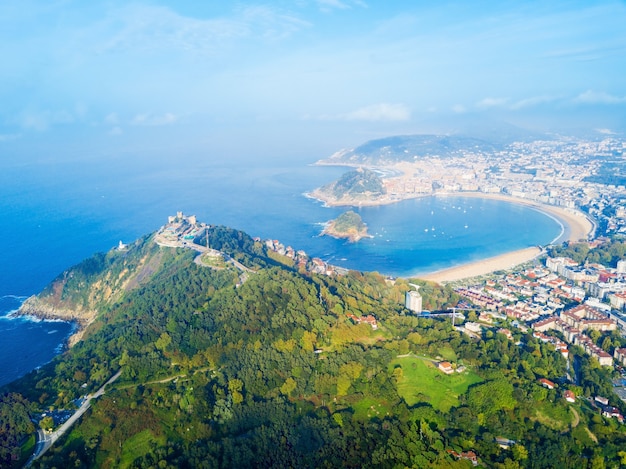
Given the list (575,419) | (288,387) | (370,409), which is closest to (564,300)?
(575,419)

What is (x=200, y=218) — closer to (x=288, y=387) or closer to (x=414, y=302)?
(x=414, y=302)

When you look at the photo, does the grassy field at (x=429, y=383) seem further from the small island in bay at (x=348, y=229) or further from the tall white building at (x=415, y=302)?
the small island in bay at (x=348, y=229)

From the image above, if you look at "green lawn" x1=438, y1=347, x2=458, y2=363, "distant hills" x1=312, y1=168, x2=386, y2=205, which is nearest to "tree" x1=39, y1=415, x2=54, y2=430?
"green lawn" x1=438, y1=347, x2=458, y2=363

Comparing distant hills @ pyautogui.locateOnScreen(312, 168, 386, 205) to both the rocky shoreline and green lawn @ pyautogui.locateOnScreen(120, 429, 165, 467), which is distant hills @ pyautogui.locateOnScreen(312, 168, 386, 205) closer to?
the rocky shoreline

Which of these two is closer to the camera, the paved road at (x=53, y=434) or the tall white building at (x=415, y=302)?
the paved road at (x=53, y=434)

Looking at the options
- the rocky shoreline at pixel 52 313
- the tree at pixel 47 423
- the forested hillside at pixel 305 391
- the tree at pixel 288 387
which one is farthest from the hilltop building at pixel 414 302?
the rocky shoreline at pixel 52 313
